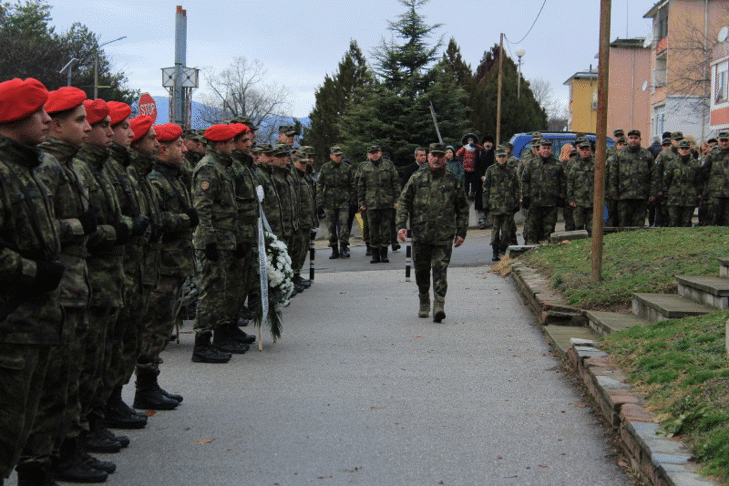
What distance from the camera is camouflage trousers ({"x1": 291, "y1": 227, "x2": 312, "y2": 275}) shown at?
57.4 ft

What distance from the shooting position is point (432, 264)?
14125mm

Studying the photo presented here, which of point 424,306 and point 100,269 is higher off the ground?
point 100,269

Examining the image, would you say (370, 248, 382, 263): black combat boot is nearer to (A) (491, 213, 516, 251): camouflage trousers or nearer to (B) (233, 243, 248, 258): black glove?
(A) (491, 213, 516, 251): camouflage trousers


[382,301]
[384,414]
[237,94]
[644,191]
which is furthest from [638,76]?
[384,414]

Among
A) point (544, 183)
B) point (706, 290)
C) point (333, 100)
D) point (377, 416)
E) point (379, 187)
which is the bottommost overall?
point (377, 416)

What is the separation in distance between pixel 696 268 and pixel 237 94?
73.9 meters

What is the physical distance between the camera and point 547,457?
7051 millimetres

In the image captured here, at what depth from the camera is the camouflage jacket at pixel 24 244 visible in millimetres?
5082

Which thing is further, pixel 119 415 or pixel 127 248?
pixel 119 415

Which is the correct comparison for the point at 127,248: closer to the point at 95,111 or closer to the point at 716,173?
the point at 95,111

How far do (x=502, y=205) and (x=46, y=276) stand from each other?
17.9m

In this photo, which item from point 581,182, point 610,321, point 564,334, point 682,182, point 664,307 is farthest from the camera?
point 682,182

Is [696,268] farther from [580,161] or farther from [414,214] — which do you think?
[580,161]

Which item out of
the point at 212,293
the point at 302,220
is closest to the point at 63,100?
the point at 212,293
